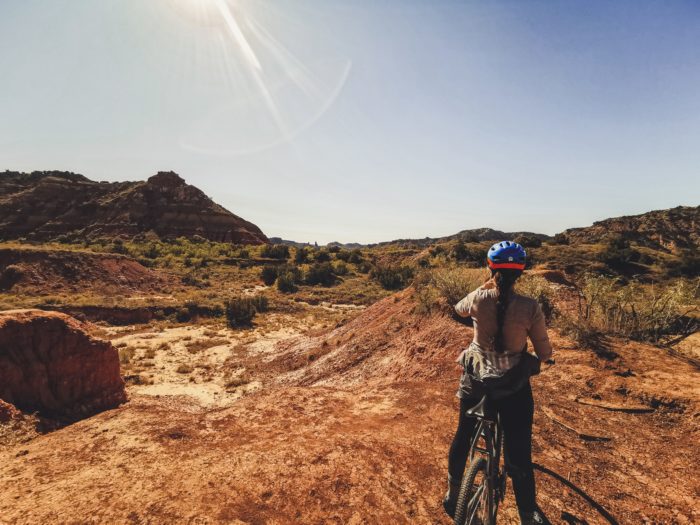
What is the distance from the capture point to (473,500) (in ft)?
8.38

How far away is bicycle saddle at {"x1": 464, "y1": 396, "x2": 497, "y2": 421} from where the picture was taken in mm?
2500

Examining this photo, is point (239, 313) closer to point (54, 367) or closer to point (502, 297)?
point (54, 367)

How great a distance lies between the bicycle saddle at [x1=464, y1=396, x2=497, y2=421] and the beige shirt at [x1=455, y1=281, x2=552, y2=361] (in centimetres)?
42

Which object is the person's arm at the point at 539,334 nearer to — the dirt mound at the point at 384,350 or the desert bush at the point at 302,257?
the dirt mound at the point at 384,350

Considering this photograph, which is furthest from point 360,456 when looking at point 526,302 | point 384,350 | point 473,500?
point 384,350

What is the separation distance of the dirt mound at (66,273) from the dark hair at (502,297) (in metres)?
30.5

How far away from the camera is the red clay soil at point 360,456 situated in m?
3.38

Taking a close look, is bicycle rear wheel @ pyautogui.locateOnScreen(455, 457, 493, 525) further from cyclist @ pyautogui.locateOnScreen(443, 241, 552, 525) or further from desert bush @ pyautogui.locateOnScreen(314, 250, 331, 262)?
→ desert bush @ pyautogui.locateOnScreen(314, 250, 331, 262)

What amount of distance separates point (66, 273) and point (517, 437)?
109 feet

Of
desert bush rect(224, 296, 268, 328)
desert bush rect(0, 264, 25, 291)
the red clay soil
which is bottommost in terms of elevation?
desert bush rect(224, 296, 268, 328)

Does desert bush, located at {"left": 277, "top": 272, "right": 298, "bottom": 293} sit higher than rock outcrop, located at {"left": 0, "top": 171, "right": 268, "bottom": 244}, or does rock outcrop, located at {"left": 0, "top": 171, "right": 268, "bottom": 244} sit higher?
rock outcrop, located at {"left": 0, "top": 171, "right": 268, "bottom": 244}

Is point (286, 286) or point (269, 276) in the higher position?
point (269, 276)

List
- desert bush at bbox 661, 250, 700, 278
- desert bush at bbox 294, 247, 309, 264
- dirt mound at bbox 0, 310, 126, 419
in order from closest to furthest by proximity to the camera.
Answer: dirt mound at bbox 0, 310, 126, 419, desert bush at bbox 661, 250, 700, 278, desert bush at bbox 294, 247, 309, 264

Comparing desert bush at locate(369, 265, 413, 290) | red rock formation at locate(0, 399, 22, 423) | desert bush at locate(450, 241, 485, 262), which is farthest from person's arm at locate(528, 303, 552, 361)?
desert bush at locate(450, 241, 485, 262)
